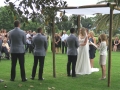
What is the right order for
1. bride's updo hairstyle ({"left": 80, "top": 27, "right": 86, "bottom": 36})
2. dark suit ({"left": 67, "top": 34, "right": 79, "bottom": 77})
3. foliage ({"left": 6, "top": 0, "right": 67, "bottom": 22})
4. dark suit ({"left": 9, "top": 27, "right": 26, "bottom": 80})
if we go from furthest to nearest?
bride's updo hairstyle ({"left": 80, "top": 27, "right": 86, "bottom": 36})
dark suit ({"left": 67, "top": 34, "right": 79, "bottom": 77})
dark suit ({"left": 9, "top": 27, "right": 26, "bottom": 80})
foliage ({"left": 6, "top": 0, "right": 67, "bottom": 22})

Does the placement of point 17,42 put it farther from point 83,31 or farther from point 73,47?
point 83,31

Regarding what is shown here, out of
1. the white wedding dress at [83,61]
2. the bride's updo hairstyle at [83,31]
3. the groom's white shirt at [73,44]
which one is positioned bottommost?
the white wedding dress at [83,61]

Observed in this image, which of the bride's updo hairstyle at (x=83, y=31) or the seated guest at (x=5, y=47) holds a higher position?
the bride's updo hairstyle at (x=83, y=31)

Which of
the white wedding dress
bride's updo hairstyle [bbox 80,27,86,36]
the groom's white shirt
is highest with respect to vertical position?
bride's updo hairstyle [bbox 80,27,86,36]

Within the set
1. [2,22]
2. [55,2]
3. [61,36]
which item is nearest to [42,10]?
[55,2]

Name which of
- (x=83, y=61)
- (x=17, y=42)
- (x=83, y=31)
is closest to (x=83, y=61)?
(x=83, y=61)

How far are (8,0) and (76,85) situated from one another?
4.21 metres

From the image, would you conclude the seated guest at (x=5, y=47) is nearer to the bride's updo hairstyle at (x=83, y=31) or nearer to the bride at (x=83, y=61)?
the bride at (x=83, y=61)

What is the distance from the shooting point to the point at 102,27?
2978cm

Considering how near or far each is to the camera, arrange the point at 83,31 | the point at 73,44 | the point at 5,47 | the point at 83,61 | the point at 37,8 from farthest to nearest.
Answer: the point at 5,47 → the point at 83,61 → the point at 83,31 → the point at 73,44 → the point at 37,8

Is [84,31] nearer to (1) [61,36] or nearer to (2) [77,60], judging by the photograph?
(2) [77,60]

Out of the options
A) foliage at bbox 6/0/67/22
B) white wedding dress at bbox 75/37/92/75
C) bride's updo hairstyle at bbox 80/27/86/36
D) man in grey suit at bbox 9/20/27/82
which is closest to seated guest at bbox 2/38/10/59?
white wedding dress at bbox 75/37/92/75

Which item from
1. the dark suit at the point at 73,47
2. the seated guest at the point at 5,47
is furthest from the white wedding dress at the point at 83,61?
the seated guest at the point at 5,47

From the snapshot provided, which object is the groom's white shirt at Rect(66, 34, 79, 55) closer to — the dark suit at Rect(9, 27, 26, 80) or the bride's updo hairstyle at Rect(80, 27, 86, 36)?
the bride's updo hairstyle at Rect(80, 27, 86, 36)
